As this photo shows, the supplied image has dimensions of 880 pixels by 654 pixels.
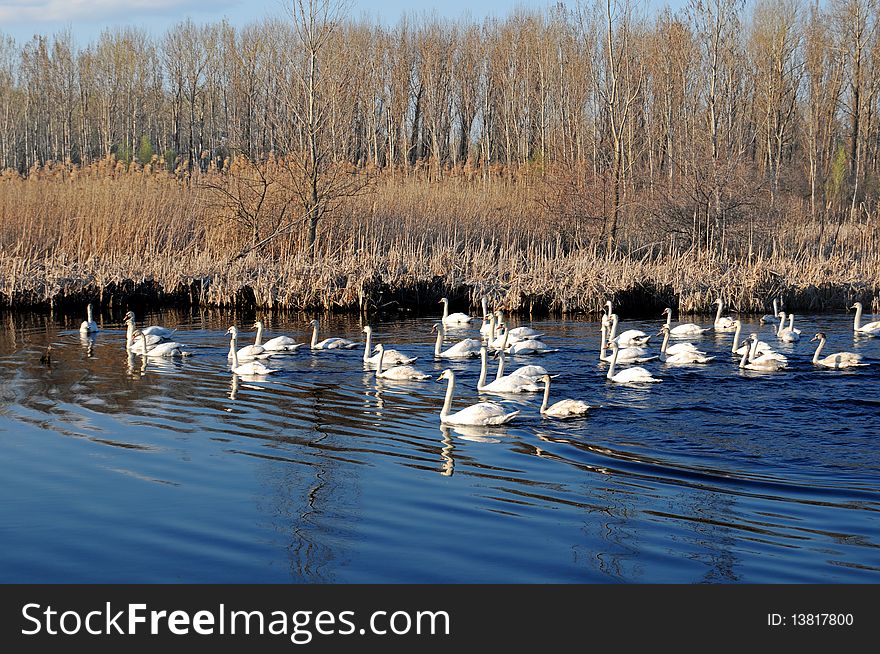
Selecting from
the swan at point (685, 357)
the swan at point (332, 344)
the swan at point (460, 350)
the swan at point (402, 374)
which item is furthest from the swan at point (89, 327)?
the swan at point (685, 357)

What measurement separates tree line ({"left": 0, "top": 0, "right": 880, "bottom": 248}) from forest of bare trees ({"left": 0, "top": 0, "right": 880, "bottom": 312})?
0.36 feet

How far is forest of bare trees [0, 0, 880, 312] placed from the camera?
24906 mm


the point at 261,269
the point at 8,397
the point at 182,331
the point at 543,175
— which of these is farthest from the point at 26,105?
the point at 8,397

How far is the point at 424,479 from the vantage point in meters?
7.84

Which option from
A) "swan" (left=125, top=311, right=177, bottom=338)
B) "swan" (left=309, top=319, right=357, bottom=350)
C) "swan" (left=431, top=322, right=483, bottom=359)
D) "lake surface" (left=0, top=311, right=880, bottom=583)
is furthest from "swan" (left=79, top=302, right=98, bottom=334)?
"swan" (left=431, top=322, right=483, bottom=359)

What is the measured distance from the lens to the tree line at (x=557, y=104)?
25359 millimetres

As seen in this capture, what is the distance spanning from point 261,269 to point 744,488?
48.0ft

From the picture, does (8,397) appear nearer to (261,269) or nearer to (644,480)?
(644,480)

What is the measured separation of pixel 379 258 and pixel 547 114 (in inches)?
871

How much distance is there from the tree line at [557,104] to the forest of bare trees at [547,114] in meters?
0.11

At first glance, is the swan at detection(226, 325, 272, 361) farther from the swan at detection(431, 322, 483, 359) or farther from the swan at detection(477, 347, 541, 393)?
the swan at detection(477, 347, 541, 393)

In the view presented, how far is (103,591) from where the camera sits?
218 inches

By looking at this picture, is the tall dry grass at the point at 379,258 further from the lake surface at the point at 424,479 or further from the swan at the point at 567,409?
the swan at the point at 567,409

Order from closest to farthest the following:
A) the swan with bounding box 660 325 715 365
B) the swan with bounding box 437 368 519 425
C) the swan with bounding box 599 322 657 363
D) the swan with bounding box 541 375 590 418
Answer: the swan with bounding box 437 368 519 425
the swan with bounding box 541 375 590 418
the swan with bounding box 660 325 715 365
the swan with bounding box 599 322 657 363
